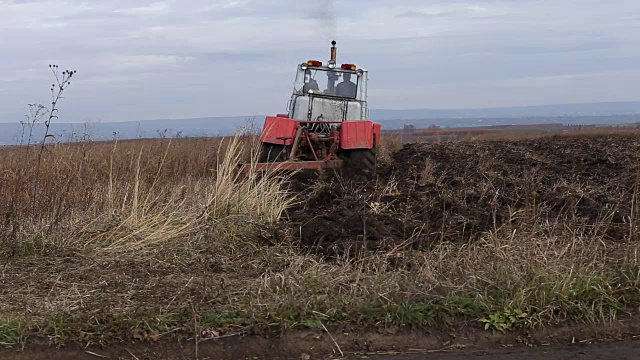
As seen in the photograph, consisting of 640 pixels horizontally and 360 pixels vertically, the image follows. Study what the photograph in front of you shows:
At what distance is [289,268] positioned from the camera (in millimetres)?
5516

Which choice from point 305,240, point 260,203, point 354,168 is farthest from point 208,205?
point 354,168

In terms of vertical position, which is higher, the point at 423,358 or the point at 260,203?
the point at 260,203

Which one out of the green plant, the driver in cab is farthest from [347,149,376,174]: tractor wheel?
the green plant

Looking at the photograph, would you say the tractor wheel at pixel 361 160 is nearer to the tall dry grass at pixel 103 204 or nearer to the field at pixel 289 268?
the tall dry grass at pixel 103 204

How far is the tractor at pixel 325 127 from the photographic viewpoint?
36.3 ft

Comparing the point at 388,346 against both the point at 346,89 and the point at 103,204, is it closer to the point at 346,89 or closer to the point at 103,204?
the point at 103,204

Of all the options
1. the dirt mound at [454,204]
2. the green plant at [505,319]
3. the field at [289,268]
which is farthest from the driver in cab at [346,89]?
the green plant at [505,319]

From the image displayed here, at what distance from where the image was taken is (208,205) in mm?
7117

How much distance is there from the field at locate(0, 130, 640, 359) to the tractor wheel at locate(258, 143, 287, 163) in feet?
9.19

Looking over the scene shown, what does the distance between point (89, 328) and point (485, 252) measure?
10.1ft

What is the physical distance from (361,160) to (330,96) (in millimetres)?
1489

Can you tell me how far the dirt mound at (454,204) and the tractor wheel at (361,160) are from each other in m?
0.33

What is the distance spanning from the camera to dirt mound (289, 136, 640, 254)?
6.59 meters

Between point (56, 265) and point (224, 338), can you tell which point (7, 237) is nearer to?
point (56, 265)
